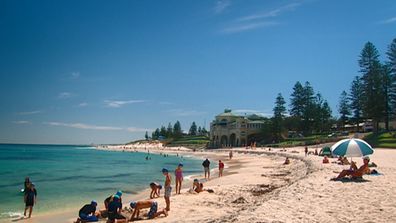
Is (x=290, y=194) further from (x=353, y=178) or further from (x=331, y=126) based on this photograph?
(x=331, y=126)

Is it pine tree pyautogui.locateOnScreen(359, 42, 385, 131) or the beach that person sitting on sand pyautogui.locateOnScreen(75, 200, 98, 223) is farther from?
pine tree pyautogui.locateOnScreen(359, 42, 385, 131)

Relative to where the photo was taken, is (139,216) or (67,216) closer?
(139,216)

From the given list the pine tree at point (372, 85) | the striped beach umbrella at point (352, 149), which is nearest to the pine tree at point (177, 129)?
the pine tree at point (372, 85)

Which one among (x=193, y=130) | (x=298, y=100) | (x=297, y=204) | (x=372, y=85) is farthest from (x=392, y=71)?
(x=193, y=130)

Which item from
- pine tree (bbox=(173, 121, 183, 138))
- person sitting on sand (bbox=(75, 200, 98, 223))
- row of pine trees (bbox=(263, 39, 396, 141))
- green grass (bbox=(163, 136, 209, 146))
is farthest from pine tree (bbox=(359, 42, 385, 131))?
pine tree (bbox=(173, 121, 183, 138))

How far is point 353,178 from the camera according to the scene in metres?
12.8

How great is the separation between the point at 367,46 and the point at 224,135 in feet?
132

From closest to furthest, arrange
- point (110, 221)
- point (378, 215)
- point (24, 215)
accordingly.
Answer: point (378, 215)
point (110, 221)
point (24, 215)

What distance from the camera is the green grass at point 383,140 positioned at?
39.4 meters

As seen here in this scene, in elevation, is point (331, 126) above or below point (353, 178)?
above

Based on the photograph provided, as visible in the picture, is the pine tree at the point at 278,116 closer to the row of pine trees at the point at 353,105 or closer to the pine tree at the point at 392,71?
the row of pine trees at the point at 353,105

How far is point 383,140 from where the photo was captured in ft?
138

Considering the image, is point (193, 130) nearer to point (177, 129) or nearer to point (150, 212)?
point (177, 129)

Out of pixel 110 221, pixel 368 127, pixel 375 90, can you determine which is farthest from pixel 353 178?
pixel 368 127
